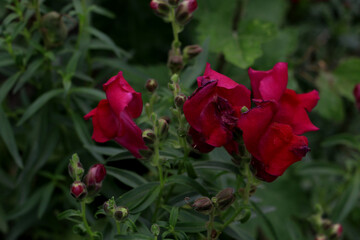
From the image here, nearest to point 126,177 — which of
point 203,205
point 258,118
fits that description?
point 203,205

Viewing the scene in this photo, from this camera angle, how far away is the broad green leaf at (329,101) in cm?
174

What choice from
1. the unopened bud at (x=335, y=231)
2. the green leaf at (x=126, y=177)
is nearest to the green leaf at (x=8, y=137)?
the green leaf at (x=126, y=177)

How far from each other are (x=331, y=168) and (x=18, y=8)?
1.04 metres

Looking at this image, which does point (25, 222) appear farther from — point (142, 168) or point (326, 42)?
point (326, 42)

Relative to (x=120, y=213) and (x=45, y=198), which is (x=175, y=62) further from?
(x=45, y=198)

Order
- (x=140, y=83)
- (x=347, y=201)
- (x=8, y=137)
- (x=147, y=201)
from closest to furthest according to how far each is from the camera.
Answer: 1. (x=147, y=201)
2. (x=8, y=137)
3. (x=347, y=201)
4. (x=140, y=83)

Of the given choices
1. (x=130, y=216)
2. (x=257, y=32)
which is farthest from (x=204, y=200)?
(x=257, y=32)

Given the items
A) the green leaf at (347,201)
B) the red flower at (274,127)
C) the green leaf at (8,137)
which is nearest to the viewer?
the red flower at (274,127)

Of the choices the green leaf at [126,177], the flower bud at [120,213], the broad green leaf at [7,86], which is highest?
the flower bud at [120,213]

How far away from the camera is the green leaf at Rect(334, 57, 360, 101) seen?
1807 millimetres

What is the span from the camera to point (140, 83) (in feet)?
4.91

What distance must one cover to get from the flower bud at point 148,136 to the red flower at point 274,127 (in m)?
0.16

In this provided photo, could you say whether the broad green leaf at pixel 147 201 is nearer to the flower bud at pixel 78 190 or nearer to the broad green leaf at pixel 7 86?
the flower bud at pixel 78 190

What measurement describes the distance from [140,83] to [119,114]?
76 cm
